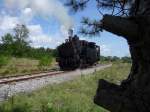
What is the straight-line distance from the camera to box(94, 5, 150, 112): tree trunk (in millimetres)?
3350

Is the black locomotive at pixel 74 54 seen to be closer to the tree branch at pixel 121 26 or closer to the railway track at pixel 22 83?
the railway track at pixel 22 83

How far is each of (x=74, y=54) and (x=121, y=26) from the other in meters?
27.5

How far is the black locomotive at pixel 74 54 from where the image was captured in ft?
101

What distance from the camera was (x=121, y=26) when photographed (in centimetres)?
328

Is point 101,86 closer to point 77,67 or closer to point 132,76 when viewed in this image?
point 132,76

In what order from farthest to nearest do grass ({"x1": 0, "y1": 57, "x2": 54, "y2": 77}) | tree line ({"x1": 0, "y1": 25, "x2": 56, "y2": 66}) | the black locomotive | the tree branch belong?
tree line ({"x1": 0, "y1": 25, "x2": 56, "y2": 66})
the black locomotive
grass ({"x1": 0, "y1": 57, "x2": 54, "y2": 77})
the tree branch

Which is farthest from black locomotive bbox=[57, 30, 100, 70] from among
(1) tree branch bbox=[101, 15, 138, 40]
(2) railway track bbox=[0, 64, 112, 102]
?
(1) tree branch bbox=[101, 15, 138, 40]

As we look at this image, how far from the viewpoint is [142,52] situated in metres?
3.52

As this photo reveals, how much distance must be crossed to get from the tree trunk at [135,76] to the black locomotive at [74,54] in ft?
87.4

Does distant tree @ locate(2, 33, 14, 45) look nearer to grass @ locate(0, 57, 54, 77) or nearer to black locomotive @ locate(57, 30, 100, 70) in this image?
grass @ locate(0, 57, 54, 77)

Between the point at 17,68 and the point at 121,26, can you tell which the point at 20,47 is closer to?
the point at 17,68

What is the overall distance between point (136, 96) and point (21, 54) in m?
63.1

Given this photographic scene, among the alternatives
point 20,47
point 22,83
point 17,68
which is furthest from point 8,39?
point 22,83

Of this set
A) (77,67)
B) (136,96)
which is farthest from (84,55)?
(136,96)
